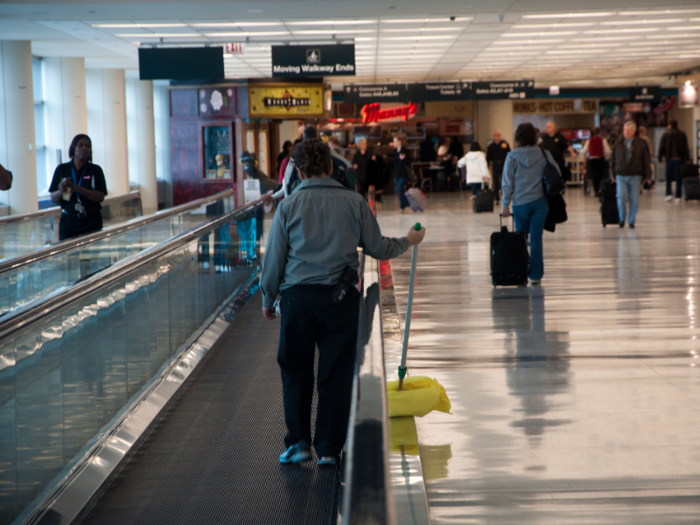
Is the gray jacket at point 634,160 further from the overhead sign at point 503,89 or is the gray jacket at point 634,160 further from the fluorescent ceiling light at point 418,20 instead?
the overhead sign at point 503,89

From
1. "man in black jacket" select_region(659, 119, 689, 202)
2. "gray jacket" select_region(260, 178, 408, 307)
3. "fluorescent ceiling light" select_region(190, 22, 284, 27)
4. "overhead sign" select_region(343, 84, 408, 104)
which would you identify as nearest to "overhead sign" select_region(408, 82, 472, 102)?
"overhead sign" select_region(343, 84, 408, 104)

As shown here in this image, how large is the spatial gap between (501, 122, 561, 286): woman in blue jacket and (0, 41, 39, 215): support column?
10595mm

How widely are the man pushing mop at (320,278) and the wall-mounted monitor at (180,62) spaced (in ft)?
36.1

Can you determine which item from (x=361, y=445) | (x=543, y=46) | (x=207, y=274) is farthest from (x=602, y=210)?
(x=361, y=445)

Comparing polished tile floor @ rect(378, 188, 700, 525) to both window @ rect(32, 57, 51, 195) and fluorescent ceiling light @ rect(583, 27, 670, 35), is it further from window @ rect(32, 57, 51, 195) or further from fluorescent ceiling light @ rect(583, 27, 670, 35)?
window @ rect(32, 57, 51, 195)

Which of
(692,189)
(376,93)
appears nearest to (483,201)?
(692,189)

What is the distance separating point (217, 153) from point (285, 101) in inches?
101

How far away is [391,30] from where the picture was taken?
48.2 ft

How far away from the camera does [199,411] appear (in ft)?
15.2

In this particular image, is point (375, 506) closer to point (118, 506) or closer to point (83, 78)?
point (118, 506)

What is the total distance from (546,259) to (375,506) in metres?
9.33

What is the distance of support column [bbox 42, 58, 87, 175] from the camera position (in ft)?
57.4

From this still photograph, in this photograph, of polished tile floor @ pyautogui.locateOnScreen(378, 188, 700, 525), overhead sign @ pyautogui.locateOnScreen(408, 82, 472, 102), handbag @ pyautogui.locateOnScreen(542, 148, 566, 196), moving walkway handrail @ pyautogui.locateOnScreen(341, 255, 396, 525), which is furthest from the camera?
overhead sign @ pyautogui.locateOnScreen(408, 82, 472, 102)

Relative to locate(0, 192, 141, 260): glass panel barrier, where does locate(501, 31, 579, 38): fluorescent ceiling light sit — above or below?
above
